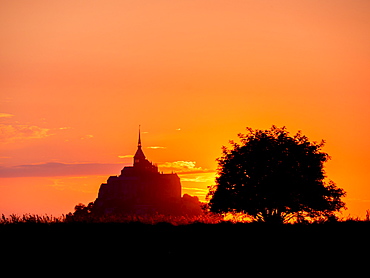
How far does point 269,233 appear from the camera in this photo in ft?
76.4

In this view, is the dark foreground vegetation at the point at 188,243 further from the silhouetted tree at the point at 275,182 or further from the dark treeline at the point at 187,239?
the silhouetted tree at the point at 275,182

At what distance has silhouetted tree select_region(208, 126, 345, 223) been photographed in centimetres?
5741

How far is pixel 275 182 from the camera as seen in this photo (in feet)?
190

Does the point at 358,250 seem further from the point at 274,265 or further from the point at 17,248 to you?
the point at 17,248

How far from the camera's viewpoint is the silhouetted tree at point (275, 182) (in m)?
57.4

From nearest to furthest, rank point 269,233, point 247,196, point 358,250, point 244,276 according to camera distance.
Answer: point 244,276 → point 358,250 → point 269,233 → point 247,196

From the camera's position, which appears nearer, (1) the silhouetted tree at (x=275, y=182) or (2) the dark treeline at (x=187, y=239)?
(2) the dark treeline at (x=187, y=239)

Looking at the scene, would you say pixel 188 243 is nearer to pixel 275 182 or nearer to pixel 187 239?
pixel 187 239

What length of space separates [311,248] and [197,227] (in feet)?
16.8

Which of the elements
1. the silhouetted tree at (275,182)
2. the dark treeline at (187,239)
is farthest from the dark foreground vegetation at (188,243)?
the silhouetted tree at (275,182)

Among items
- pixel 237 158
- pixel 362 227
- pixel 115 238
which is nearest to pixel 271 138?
pixel 237 158

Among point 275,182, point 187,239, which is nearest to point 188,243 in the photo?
point 187,239

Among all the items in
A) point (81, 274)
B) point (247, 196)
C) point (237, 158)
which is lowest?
point (81, 274)

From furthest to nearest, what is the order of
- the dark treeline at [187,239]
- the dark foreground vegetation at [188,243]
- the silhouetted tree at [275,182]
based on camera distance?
the silhouetted tree at [275,182] → the dark treeline at [187,239] → the dark foreground vegetation at [188,243]
